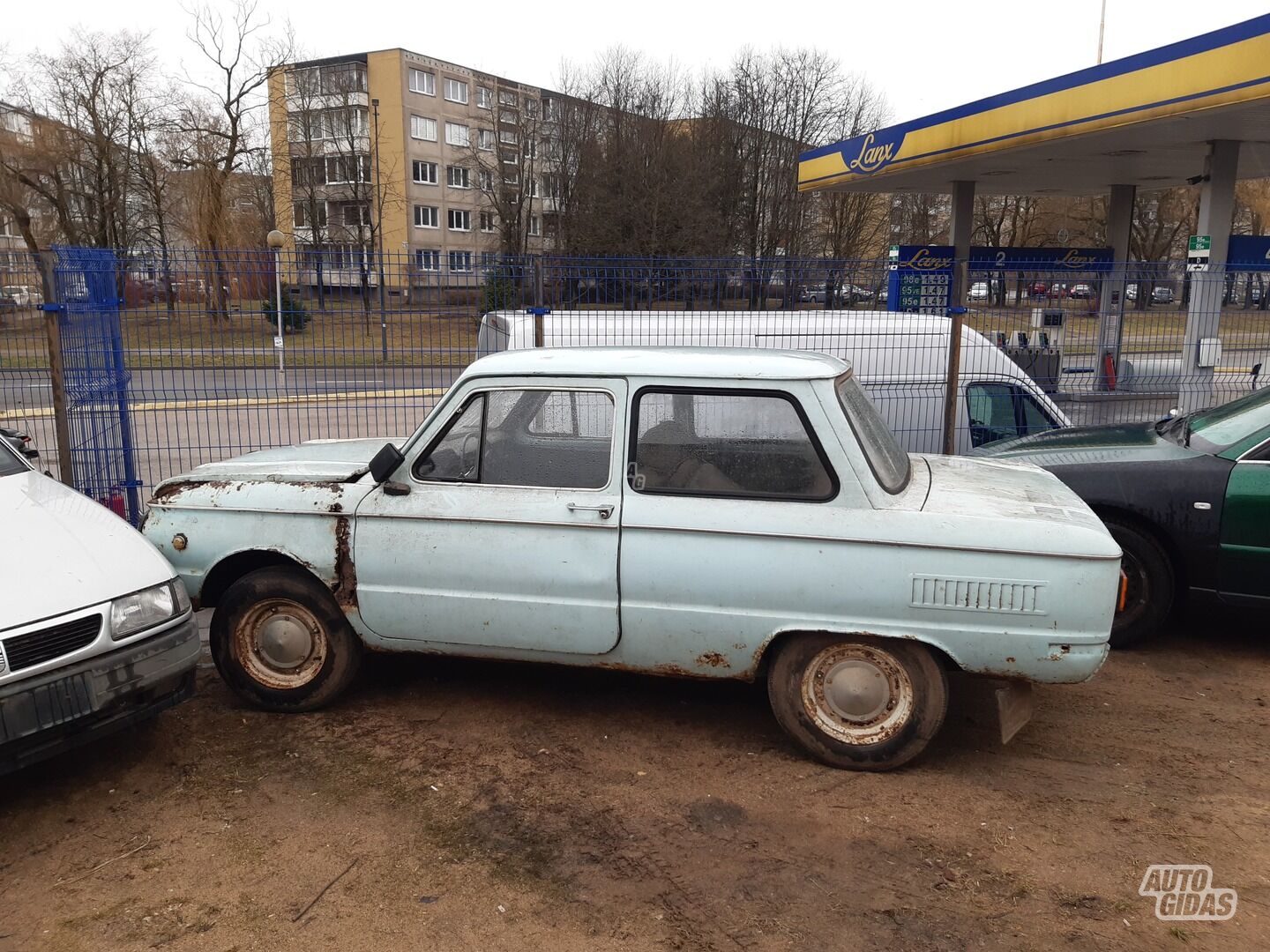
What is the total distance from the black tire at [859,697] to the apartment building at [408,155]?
35811 mm

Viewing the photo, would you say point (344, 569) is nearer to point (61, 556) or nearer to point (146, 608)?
point (146, 608)

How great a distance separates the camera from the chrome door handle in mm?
4203

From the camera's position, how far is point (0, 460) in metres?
5.02

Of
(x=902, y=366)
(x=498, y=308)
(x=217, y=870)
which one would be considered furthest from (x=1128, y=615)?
(x=498, y=308)

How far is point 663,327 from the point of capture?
844 centimetres

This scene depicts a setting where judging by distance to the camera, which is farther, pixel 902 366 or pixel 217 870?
pixel 902 366

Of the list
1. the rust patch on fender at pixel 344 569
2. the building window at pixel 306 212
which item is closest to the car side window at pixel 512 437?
the rust patch on fender at pixel 344 569

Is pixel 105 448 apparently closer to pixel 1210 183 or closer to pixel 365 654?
pixel 365 654

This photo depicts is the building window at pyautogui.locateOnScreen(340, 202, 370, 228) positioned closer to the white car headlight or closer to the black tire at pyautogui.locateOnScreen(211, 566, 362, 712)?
the black tire at pyautogui.locateOnScreen(211, 566, 362, 712)

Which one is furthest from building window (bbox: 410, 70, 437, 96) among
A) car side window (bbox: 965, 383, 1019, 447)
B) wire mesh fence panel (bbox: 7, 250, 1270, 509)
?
car side window (bbox: 965, 383, 1019, 447)

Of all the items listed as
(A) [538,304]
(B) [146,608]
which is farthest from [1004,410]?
(B) [146,608]

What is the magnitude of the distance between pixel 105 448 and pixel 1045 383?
827cm

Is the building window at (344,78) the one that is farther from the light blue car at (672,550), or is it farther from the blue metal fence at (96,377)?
the light blue car at (672,550)

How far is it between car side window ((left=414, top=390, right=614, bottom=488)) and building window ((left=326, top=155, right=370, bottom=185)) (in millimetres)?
46293
